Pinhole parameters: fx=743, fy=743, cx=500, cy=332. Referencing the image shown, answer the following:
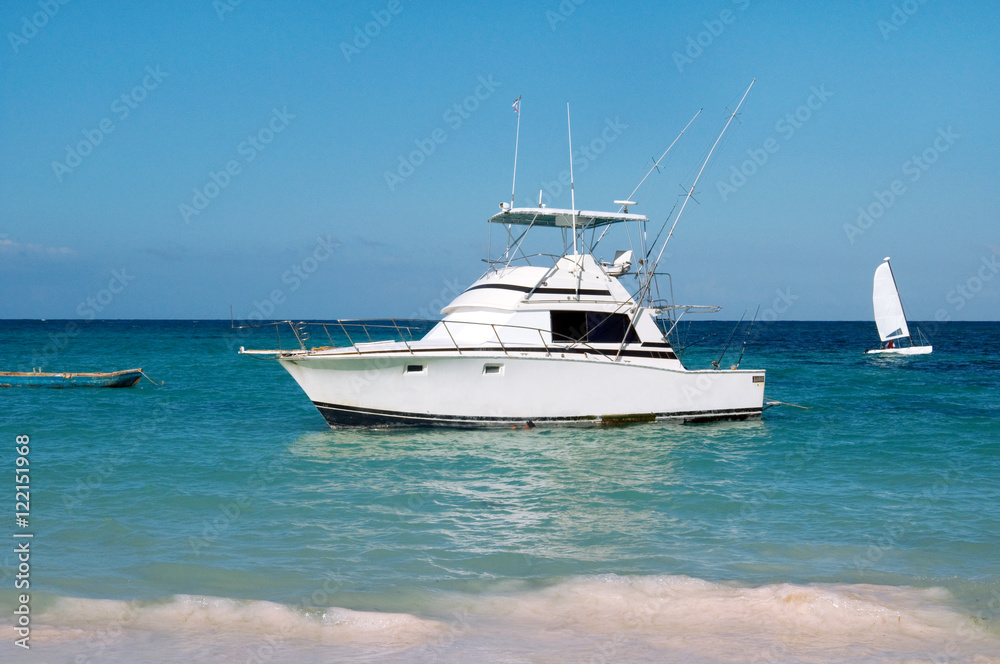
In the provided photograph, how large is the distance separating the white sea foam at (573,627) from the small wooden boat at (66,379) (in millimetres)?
22445

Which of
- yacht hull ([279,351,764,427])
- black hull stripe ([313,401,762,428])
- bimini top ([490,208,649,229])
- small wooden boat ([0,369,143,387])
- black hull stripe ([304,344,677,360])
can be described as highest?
bimini top ([490,208,649,229])

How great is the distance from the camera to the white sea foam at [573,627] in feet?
18.8

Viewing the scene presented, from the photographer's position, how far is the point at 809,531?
9219mm

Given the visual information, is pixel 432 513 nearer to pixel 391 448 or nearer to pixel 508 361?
pixel 391 448

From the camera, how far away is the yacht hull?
1473 cm

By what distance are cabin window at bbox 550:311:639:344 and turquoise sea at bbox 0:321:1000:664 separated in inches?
49.0

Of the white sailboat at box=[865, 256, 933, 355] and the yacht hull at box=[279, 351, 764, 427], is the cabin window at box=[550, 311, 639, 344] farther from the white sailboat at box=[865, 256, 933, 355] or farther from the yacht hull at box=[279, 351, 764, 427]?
the white sailboat at box=[865, 256, 933, 355]

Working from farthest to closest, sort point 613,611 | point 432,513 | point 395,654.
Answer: point 432,513
point 613,611
point 395,654

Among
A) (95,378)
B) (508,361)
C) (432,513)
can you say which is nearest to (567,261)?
(508,361)

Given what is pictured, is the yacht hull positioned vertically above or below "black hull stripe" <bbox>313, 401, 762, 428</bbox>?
above

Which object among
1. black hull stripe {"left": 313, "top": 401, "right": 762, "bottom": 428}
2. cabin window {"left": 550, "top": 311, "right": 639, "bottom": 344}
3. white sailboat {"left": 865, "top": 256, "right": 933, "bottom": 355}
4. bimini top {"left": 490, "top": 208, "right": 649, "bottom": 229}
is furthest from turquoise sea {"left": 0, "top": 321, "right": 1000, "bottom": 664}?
white sailboat {"left": 865, "top": 256, "right": 933, "bottom": 355}

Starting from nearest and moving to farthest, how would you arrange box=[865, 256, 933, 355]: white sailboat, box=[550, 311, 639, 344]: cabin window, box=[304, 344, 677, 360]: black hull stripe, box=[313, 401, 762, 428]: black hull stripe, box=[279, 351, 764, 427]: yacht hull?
box=[304, 344, 677, 360]: black hull stripe → box=[279, 351, 764, 427]: yacht hull → box=[313, 401, 762, 428]: black hull stripe → box=[550, 311, 639, 344]: cabin window → box=[865, 256, 933, 355]: white sailboat

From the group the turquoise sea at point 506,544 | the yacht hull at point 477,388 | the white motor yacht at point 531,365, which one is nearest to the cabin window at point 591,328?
the white motor yacht at point 531,365

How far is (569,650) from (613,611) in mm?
1042
